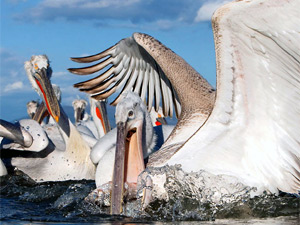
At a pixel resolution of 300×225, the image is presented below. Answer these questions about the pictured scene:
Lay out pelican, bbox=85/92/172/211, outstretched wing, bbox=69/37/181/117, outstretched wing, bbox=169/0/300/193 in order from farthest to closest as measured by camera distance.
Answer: outstretched wing, bbox=69/37/181/117, pelican, bbox=85/92/172/211, outstretched wing, bbox=169/0/300/193

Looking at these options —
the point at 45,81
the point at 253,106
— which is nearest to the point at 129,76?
the point at 45,81

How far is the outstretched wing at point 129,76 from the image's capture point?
9016mm

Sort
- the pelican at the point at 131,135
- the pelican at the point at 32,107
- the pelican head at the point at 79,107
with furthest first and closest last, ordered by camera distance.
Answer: the pelican at the point at 32,107, the pelican head at the point at 79,107, the pelican at the point at 131,135

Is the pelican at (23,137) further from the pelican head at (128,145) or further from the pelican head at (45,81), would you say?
the pelican head at (128,145)

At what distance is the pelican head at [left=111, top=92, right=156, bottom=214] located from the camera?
5.74 metres

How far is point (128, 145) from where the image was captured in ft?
20.4

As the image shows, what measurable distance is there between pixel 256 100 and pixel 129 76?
3719 mm

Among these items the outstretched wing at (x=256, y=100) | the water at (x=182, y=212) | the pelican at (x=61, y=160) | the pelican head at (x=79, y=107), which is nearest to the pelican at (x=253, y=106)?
the outstretched wing at (x=256, y=100)

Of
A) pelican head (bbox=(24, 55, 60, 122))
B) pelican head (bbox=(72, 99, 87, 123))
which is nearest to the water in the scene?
pelican head (bbox=(24, 55, 60, 122))

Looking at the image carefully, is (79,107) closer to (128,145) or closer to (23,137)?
(23,137)

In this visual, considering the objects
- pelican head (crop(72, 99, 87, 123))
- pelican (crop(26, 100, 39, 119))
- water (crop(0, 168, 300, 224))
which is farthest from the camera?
pelican (crop(26, 100, 39, 119))

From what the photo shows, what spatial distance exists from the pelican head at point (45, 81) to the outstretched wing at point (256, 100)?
409 cm

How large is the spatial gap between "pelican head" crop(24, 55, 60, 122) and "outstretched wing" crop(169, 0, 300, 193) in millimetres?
4093

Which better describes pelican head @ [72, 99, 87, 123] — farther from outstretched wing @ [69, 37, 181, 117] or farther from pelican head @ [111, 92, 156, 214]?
pelican head @ [111, 92, 156, 214]
